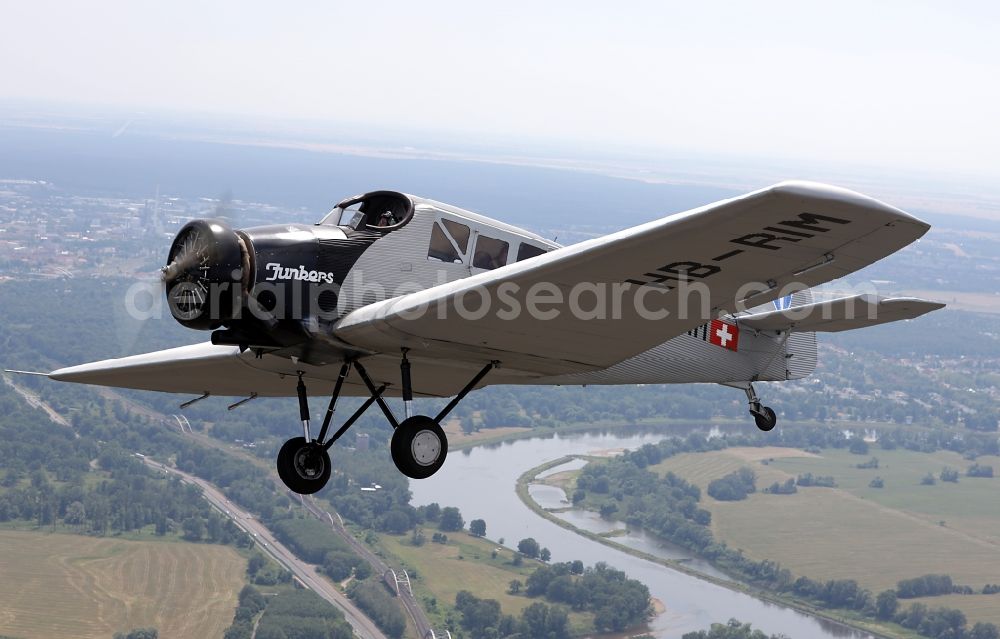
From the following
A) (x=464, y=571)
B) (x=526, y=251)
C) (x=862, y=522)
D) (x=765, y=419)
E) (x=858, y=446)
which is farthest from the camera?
(x=858, y=446)

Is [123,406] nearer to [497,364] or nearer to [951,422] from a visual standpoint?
[951,422]

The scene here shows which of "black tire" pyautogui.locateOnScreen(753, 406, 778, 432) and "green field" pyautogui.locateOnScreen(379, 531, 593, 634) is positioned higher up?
"black tire" pyautogui.locateOnScreen(753, 406, 778, 432)

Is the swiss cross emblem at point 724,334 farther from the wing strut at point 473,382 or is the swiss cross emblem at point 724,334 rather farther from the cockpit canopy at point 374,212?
the cockpit canopy at point 374,212

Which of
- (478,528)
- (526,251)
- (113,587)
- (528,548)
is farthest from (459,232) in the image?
(478,528)

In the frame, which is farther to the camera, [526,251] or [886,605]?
[886,605]

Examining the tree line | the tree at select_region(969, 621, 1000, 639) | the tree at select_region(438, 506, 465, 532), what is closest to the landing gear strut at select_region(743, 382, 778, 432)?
the tree line

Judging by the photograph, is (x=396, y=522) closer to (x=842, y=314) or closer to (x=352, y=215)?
(x=842, y=314)

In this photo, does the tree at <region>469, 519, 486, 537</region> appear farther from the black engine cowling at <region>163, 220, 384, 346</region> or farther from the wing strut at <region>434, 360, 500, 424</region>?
the black engine cowling at <region>163, 220, 384, 346</region>

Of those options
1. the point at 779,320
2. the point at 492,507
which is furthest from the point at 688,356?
the point at 492,507
